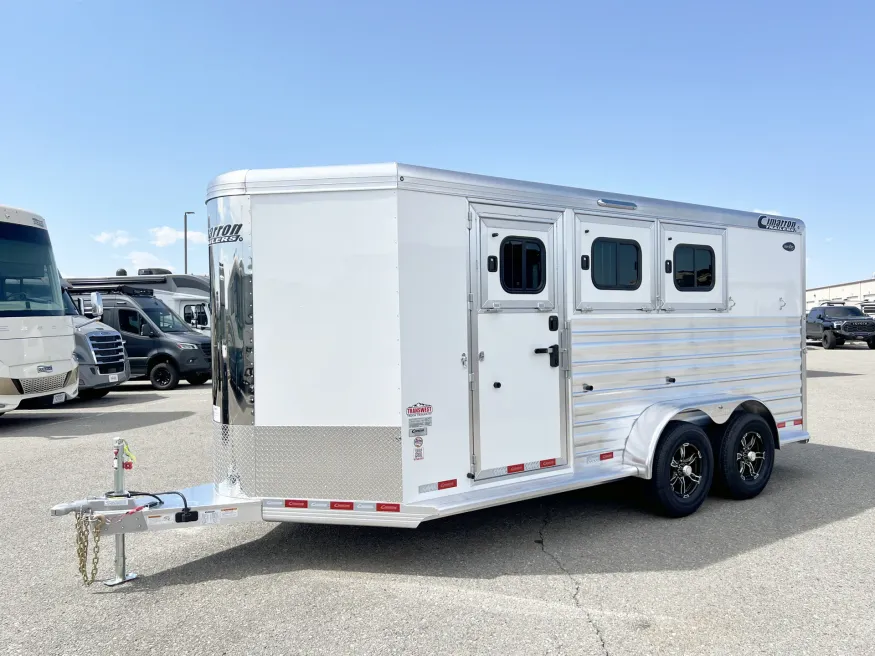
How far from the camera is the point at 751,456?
18.8 feet

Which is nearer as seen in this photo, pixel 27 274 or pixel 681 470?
pixel 681 470

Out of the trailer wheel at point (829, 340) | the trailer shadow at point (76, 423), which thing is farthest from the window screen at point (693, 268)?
the trailer wheel at point (829, 340)

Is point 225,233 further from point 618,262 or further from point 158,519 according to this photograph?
point 618,262

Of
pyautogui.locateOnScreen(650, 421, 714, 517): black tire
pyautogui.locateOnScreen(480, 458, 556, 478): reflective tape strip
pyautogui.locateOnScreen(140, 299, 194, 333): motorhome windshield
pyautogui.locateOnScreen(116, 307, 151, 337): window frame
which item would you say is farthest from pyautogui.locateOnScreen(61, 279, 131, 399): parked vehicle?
pyautogui.locateOnScreen(650, 421, 714, 517): black tire

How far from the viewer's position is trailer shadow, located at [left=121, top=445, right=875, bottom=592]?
4176mm

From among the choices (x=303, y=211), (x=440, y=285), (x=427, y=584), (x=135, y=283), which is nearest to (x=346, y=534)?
(x=427, y=584)

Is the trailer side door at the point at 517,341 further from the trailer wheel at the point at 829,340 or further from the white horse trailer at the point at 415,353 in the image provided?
the trailer wheel at the point at 829,340

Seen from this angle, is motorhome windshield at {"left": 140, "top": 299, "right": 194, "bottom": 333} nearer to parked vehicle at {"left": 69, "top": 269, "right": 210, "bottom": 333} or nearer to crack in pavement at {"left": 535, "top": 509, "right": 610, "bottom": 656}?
parked vehicle at {"left": 69, "top": 269, "right": 210, "bottom": 333}

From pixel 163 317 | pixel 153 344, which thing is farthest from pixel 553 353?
pixel 163 317

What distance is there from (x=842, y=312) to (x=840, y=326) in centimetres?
86

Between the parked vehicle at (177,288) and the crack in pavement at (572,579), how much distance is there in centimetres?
1373

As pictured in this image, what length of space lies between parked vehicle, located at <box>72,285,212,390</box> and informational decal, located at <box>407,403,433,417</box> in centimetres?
1273

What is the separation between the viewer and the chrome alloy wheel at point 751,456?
568 cm

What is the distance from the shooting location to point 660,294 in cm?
533
